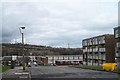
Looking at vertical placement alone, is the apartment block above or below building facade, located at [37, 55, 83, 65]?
above

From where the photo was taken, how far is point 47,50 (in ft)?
591

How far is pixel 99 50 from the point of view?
10731 centimetres

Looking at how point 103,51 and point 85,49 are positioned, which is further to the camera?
point 85,49

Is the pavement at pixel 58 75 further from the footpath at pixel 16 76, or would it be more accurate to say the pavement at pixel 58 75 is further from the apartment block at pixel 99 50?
the apartment block at pixel 99 50

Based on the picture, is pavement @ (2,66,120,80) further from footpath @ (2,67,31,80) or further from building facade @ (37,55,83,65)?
building facade @ (37,55,83,65)

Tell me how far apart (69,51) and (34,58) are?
977 inches

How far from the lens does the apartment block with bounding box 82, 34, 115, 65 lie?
100125 millimetres

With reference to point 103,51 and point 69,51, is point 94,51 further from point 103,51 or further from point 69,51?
point 69,51

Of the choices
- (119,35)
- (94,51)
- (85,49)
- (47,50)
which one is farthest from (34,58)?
(119,35)

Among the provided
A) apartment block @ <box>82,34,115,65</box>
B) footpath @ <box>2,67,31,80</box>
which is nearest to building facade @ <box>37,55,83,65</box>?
apartment block @ <box>82,34,115,65</box>

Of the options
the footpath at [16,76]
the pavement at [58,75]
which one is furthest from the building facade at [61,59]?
the footpath at [16,76]

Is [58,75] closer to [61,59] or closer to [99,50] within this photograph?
[99,50]

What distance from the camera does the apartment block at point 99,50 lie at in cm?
10012

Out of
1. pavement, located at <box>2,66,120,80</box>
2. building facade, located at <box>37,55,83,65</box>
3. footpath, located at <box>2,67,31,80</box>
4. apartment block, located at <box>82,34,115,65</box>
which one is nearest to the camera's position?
pavement, located at <box>2,66,120,80</box>
